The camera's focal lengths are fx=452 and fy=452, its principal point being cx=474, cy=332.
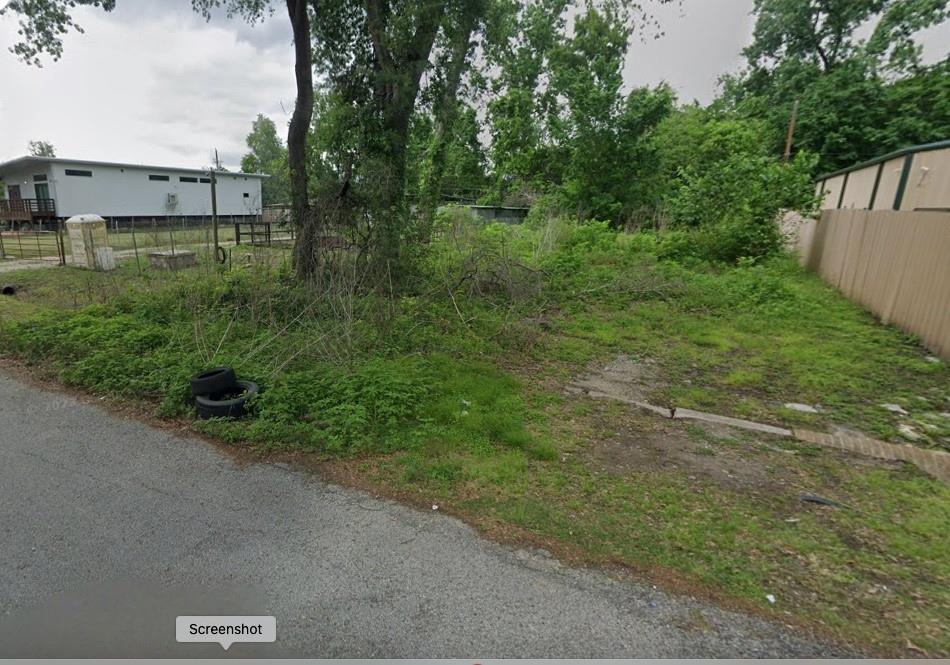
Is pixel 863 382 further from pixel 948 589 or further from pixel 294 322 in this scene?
pixel 294 322

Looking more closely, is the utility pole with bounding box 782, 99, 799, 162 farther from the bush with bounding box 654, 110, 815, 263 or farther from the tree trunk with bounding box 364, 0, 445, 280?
the tree trunk with bounding box 364, 0, 445, 280

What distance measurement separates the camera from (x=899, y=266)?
749cm

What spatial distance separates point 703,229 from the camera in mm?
13414

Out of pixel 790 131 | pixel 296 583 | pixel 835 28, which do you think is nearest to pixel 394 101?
pixel 296 583

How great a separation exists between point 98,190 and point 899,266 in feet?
118

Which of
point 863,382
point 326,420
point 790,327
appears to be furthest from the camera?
point 790,327

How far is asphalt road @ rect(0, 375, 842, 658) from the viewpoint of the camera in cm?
204

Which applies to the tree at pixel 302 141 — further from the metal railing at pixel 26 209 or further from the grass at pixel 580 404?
the metal railing at pixel 26 209

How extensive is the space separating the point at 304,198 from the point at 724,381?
6.94 metres

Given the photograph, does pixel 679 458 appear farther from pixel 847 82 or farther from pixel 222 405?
pixel 847 82

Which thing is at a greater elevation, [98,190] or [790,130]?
[790,130]

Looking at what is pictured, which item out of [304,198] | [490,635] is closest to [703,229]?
[304,198]

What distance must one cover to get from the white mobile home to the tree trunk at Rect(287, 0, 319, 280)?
17283mm

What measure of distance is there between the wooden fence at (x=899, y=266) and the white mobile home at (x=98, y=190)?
79.7ft
